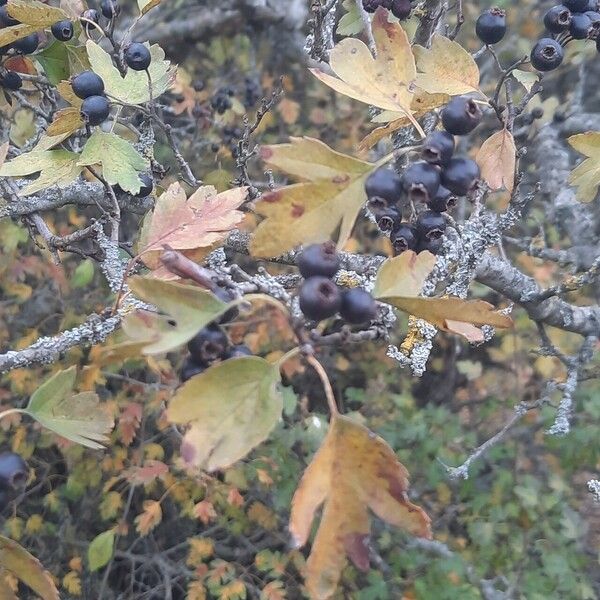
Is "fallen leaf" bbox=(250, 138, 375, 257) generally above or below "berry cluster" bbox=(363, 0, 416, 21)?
below

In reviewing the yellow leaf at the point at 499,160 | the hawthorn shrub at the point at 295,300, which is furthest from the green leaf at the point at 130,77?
the yellow leaf at the point at 499,160

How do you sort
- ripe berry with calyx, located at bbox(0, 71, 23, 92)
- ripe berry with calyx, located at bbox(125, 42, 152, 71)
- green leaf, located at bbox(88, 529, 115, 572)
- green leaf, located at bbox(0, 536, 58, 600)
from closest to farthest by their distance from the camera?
green leaf, located at bbox(0, 536, 58, 600), ripe berry with calyx, located at bbox(125, 42, 152, 71), ripe berry with calyx, located at bbox(0, 71, 23, 92), green leaf, located at bbox(88, 529, 115, 572)

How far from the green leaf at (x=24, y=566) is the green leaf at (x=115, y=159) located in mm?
587

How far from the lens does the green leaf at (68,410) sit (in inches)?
38.3

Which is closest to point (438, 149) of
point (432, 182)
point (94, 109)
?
point (432, 182)

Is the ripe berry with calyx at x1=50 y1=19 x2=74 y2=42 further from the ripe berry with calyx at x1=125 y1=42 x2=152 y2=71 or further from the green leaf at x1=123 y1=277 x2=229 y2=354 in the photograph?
the green leaf at x1=123 y1=277 x2=229 y2=354

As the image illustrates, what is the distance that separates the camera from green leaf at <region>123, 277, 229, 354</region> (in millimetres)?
715

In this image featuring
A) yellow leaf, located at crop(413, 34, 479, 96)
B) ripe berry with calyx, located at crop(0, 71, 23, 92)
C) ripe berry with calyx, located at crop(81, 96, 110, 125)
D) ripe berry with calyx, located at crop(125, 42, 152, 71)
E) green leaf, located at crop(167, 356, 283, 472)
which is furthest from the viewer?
ripe berry with calyx, located at crop(0, 71, 23, 92)

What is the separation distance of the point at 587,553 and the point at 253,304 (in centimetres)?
247

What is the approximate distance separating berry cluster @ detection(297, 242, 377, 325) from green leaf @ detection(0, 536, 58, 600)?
531 mm

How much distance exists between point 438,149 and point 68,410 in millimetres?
627

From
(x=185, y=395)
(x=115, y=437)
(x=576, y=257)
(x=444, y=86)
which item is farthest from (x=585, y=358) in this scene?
(x=115, y=437)

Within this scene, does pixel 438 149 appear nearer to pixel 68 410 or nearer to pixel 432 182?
pixel 432 182

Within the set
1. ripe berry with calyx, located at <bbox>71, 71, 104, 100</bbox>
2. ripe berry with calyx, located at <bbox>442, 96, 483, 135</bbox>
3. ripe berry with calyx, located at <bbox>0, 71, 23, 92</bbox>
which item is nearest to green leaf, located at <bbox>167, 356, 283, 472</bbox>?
ripe berry with calyx, located at <bbox>442, 96, 483, 135</bbox>
